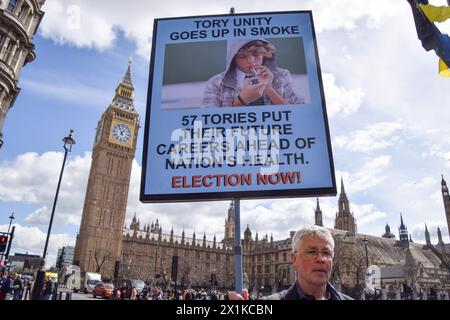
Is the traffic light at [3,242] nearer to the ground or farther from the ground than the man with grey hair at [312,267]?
Answer: farther from the ground

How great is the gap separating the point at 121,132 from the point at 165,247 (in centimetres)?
3805

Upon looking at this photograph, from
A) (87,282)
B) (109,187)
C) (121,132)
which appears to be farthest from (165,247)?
(87,282)

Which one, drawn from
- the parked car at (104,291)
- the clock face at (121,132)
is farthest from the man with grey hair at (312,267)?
the clock face at (121,132)

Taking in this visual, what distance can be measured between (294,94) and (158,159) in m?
1.83

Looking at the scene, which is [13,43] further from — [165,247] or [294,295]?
[165,247]

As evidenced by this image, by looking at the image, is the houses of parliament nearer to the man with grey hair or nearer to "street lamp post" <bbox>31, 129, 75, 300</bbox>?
"street lamp post" <bbox>31, 129, 75, 300</bbox>

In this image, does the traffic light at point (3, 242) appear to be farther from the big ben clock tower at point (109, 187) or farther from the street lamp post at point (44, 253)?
the big ben clock tower at point (109, 187)

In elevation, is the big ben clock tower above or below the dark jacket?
above

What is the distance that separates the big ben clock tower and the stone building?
64.1 meters

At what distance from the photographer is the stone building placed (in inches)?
787

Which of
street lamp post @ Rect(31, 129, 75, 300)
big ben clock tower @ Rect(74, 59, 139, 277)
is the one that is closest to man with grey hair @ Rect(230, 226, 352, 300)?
street lamp post @ Rect(31, 129, 75, 300)

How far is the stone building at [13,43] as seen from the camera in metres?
20.0

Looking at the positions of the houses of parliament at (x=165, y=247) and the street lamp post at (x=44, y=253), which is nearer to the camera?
the street lamp post at (x=44, y=253)
